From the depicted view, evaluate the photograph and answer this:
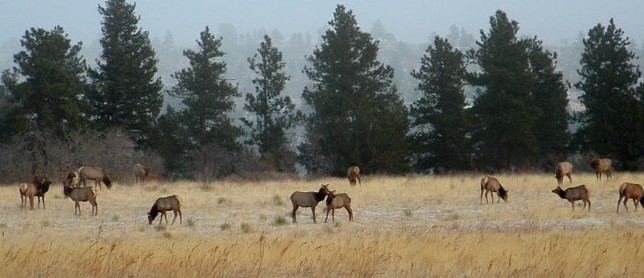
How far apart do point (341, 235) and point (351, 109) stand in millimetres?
30264

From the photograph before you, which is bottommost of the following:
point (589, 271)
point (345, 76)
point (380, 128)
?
point (589, 271)

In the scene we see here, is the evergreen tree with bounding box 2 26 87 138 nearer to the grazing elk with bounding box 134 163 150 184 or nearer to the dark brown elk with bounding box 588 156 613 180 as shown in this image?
the grazing elk with bounding box 134 163 150 184

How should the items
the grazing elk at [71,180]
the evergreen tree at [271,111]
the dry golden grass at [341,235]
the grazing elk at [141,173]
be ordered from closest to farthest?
the dry golden grass at [341,235], the grazing elk at [71,180], the grazing elk at [141,173], the evergreen tree at [271,111]

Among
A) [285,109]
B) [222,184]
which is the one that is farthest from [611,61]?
[222,184]

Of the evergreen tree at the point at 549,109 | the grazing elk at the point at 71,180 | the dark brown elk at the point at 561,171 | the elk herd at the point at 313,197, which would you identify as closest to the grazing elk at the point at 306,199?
the elk herd at the point at 313,197

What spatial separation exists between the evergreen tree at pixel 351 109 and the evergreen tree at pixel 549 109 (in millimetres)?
8535

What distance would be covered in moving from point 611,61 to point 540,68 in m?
4.20

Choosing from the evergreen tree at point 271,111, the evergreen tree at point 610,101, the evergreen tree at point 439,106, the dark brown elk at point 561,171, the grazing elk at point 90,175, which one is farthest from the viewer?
the evergreen tree at point 271,111

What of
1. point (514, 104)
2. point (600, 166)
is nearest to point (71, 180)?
point (600, 166)

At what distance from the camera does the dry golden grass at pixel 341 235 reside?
11.2 meters

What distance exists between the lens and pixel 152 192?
99.0 feet

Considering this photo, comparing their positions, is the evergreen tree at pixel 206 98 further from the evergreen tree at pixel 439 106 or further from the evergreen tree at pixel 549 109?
the evergreen tree at pixel 549 109

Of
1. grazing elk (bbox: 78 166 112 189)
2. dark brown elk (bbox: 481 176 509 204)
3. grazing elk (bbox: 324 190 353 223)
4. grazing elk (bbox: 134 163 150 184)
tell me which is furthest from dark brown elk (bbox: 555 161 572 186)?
grazing elk (bbox: 134 163 150 184)

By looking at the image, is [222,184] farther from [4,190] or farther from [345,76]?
[345,76]
